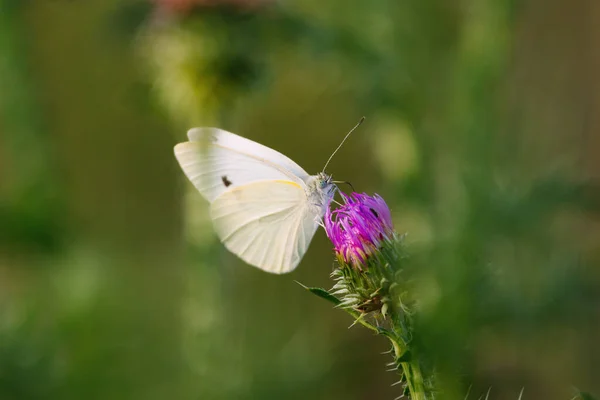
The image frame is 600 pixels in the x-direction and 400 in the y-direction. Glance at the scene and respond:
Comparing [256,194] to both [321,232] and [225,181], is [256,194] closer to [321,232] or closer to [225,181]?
[225,181]

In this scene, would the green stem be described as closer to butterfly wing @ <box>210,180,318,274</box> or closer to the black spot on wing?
butterfly wing @ <box>210,180,318,274</box>

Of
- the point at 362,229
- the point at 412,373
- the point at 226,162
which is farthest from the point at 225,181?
the point at 412,373

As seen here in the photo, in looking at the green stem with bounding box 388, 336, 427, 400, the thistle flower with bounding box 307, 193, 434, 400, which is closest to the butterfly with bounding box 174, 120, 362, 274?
the thistle flower with bounding box 307, 193, 434, 400

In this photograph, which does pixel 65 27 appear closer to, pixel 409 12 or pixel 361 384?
pixel 409 12

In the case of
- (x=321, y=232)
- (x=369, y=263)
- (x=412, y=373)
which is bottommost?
(x=412, y=373)

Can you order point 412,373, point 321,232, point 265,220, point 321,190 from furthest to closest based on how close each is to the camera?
1. point 265,220
2. point 321,232
3. point 321,190
4. point 412,373

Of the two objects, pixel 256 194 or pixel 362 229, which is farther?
pixel 256 194
